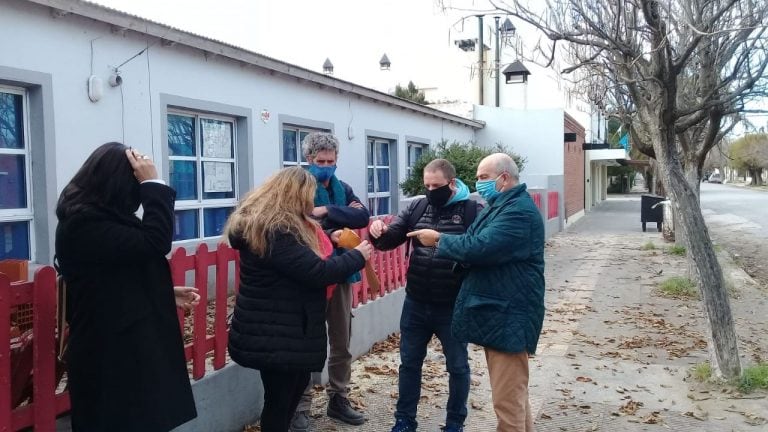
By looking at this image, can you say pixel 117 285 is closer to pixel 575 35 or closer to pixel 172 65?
pixel 575 35

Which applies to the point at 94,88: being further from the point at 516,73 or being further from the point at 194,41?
the point at 516,73

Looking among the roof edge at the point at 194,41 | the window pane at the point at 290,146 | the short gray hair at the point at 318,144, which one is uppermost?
the roof edge at the point at 194,41

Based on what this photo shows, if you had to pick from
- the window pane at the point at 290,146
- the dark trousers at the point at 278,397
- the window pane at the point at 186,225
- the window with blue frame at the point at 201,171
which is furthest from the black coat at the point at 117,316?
the window pane at the point at 290,146

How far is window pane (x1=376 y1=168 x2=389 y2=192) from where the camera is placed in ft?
45.6

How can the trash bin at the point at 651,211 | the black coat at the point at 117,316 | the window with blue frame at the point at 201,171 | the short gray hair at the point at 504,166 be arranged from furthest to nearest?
the trash bin at the point at 651,211 < the window with blue frame at the point at 201,171 < the short gray hair at the point at 504,166 < the black coat at the point at 117,316

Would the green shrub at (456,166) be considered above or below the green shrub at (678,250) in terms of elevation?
above

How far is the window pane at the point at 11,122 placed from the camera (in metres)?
6.07

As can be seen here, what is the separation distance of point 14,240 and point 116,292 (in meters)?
4.53

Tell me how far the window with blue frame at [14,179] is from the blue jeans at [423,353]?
423 centimetres

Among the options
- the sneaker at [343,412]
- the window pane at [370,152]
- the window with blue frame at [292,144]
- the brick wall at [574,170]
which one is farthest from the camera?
the brick wall at [574,170]

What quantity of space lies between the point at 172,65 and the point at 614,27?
16.7ft

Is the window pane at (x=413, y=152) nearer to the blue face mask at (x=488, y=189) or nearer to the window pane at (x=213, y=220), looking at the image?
the window pane at (x=213, y=220)

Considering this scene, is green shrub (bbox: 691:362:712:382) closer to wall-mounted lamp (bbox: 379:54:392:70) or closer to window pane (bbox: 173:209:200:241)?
window pane (bbox: 173:209:200:241)

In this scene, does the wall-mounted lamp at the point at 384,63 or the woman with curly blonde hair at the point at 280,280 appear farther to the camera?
the wall-mounted lamp at the point at 384,63
